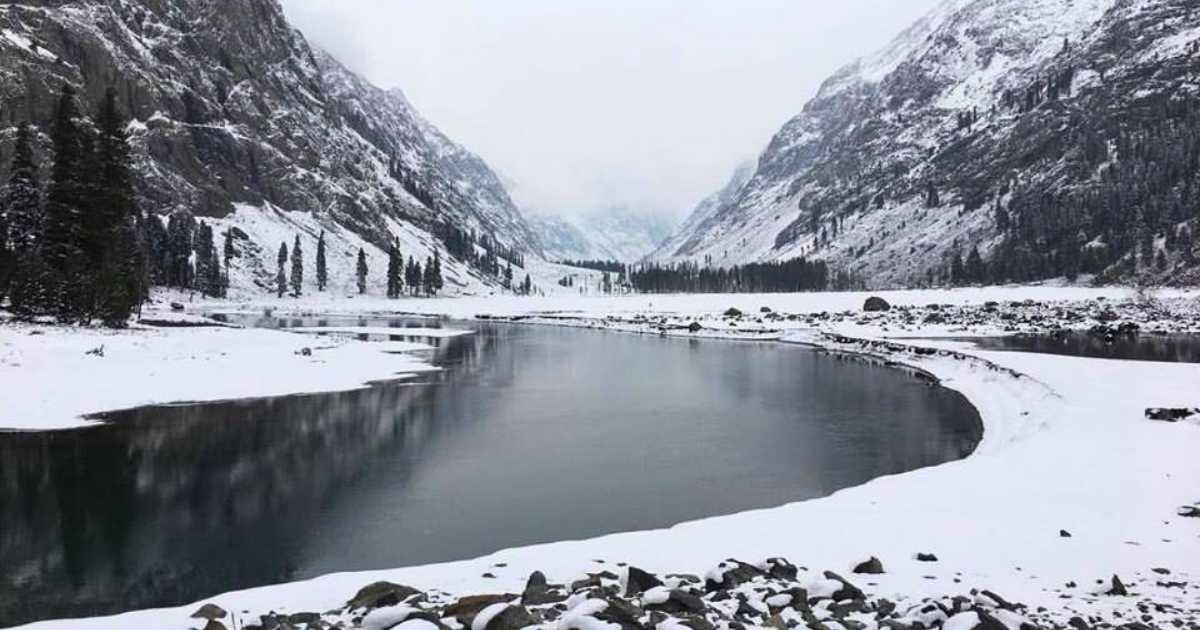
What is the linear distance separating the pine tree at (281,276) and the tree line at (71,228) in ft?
414

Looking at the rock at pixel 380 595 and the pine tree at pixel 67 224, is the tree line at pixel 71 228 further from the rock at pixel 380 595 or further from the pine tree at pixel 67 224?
the rock at pixel 380 595

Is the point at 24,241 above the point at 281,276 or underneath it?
underneath

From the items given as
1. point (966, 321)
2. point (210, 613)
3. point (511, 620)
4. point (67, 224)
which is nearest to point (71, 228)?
point (67, 224)

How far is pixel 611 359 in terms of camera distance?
66125 millimetres

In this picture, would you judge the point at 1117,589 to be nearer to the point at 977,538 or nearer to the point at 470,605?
the point at 977,538

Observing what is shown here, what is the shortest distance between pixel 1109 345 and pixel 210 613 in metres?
74.3

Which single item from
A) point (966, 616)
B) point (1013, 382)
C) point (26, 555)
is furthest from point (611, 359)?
point (966, 616)

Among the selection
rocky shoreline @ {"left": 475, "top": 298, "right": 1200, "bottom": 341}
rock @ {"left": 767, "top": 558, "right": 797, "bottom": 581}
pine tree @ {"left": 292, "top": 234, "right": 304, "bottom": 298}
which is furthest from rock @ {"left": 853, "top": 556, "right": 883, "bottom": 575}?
pine tree @ {"left": 292, "top": 234, "right": 304, "bottom": 298}

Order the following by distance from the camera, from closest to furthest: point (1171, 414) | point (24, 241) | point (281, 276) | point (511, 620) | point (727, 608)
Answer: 1. point (511, 620)
2. point (727, 608)
3. point (1171, 414)
4. point (24, 241)
5. point (281, 276)

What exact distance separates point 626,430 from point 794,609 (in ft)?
70.7

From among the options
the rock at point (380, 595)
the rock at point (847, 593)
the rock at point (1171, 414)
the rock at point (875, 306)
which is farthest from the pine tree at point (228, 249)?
the rock at point (847, 593)

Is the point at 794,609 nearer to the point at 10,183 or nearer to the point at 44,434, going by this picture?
the point at 44,434

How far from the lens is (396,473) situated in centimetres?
2523

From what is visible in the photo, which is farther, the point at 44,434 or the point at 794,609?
the point at 44,434
